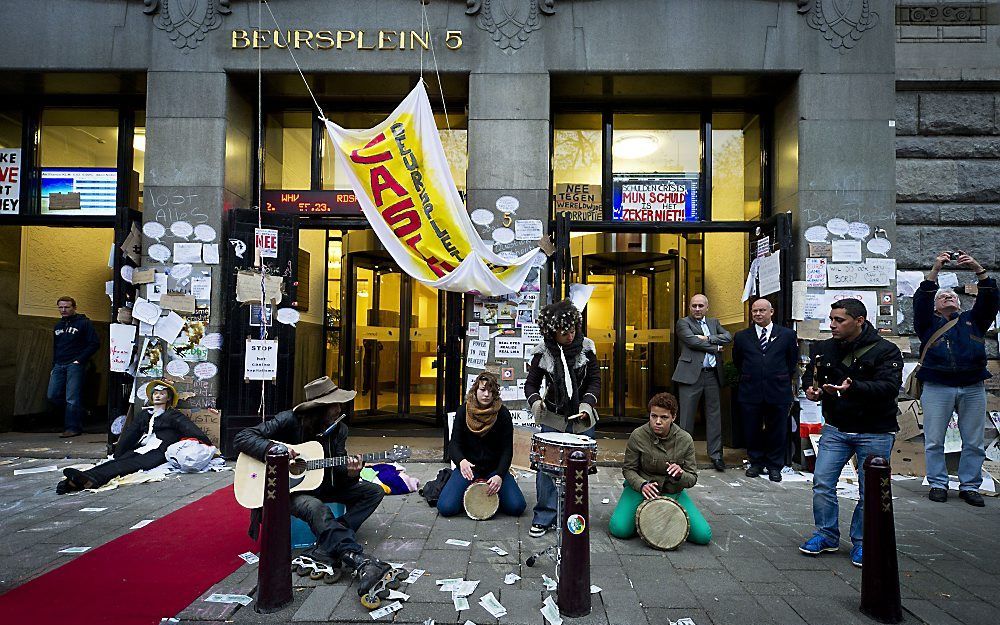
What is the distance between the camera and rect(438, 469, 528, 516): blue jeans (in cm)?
583

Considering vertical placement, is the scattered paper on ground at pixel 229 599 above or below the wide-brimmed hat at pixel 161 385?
below

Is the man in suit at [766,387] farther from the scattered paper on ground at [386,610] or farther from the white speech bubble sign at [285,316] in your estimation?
the white speech bubble sign at [285,316]

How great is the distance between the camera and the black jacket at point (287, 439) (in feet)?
15.1

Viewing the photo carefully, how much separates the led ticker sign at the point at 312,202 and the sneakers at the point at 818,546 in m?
6.72

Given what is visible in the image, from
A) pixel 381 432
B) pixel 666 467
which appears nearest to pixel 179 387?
pixel 381 432

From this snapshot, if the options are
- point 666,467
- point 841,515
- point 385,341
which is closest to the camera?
point 666,467

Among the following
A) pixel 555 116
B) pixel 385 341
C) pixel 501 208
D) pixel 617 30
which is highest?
pixel 617 30

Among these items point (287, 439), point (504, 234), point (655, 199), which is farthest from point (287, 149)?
point (287, 439)

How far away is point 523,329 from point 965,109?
6.42 meters

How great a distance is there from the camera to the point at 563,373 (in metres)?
5.68

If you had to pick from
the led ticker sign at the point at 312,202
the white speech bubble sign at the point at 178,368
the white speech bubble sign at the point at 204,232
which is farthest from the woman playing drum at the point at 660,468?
the white speech bubble sign at the point at 204,232

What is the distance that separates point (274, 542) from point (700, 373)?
592cm

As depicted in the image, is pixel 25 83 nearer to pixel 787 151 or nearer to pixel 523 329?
pixel 523 329

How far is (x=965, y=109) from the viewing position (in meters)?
A: 8.30
